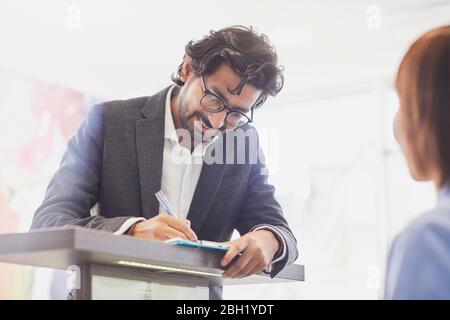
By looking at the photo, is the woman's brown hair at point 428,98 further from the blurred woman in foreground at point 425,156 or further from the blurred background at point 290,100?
the blurred background at point 290,100

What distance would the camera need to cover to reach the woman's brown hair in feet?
2.80

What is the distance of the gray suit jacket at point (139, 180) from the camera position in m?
1.60

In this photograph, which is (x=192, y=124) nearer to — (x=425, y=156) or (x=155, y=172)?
(x=155, y=172)

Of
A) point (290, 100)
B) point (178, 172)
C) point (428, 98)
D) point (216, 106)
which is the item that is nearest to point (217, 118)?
point (216, 106)

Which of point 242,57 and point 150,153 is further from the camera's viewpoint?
point 242,57

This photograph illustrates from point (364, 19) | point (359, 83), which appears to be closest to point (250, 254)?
point (364, 19)

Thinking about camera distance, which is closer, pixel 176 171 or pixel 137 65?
pixel 176 171

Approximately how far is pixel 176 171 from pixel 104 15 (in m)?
2.78

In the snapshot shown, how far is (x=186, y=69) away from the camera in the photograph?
1.90m

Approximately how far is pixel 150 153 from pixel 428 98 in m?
0.91

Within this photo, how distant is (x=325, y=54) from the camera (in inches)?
191

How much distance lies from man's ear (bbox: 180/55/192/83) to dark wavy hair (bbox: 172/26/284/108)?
0.02 m

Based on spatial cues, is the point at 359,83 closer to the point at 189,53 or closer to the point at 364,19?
the point at 364,19

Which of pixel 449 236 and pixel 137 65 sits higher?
pixel 137 65
